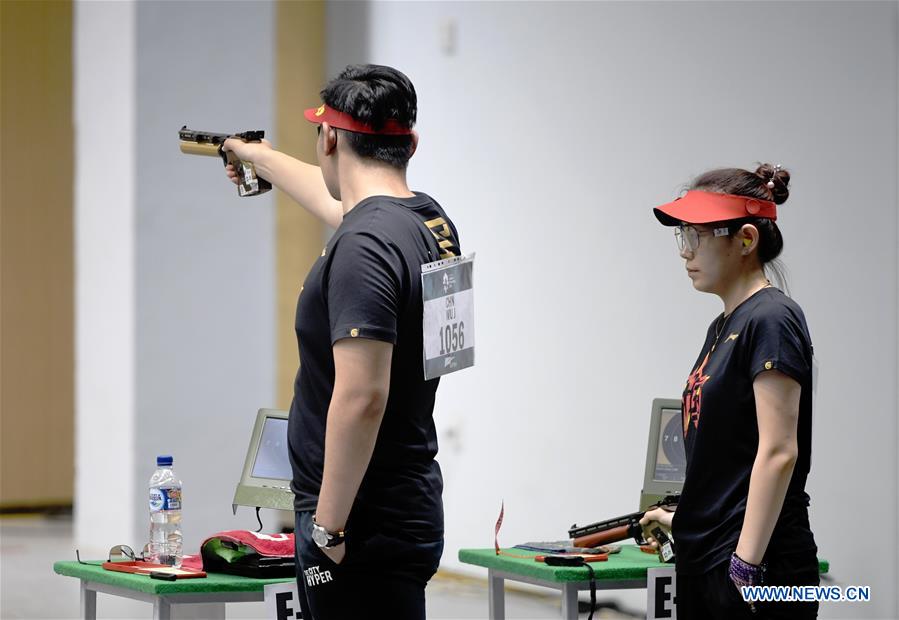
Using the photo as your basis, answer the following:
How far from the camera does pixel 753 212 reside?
7.52 feet

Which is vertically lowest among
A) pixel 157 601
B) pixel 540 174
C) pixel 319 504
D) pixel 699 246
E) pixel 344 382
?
pixel 157 601

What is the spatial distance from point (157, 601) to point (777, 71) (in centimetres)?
302

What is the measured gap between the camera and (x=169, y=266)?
651 cm

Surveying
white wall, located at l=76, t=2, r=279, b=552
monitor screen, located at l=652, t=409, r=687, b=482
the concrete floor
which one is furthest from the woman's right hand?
white wall, located at l=76, t=2, r=279, b=552

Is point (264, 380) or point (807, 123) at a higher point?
point (807, 123)

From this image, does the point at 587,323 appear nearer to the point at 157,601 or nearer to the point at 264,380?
the point at 264,380

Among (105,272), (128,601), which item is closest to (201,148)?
(128,601)

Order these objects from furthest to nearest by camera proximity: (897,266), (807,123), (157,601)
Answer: (807,123) → (897,266) → (157,601)

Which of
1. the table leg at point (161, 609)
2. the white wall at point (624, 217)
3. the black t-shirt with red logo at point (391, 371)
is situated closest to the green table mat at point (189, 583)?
the table leg at point (161, 609)

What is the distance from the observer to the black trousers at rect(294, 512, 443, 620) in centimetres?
192

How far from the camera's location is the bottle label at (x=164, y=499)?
281 centimetres

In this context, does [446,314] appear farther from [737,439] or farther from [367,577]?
[737,439]

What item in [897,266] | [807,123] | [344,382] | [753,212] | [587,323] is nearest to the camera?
[344,382]

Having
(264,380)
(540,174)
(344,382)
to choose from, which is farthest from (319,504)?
(264,380)
